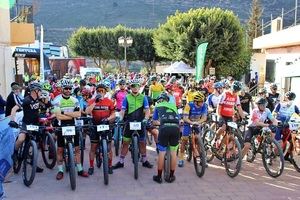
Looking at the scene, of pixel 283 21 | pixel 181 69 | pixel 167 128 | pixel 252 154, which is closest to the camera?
pixel 167 128

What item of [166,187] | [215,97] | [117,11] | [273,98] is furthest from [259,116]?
[117,11]

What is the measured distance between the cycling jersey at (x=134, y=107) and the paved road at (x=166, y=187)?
112 cm

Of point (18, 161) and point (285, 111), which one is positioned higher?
point (285, 111)

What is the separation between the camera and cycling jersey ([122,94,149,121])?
8047mm

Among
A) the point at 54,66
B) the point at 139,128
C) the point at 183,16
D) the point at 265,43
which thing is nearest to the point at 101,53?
the point at 54,66

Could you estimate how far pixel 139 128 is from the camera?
7699 millimetres

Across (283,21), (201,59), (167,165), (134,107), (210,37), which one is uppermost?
(283,21)

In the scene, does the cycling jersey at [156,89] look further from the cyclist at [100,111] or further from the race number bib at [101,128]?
the race number bib at [101,128]

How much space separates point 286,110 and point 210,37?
23720mm

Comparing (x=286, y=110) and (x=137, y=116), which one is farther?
(x=286, y=110)

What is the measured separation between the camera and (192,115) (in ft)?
27.1

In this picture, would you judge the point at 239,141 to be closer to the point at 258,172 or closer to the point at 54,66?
the point at 258,172

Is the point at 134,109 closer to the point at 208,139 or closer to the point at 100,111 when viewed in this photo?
the point at 100,111

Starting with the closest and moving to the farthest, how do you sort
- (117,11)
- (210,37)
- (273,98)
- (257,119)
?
(257,119)
(273,98)
(210,37)
(117,11)
